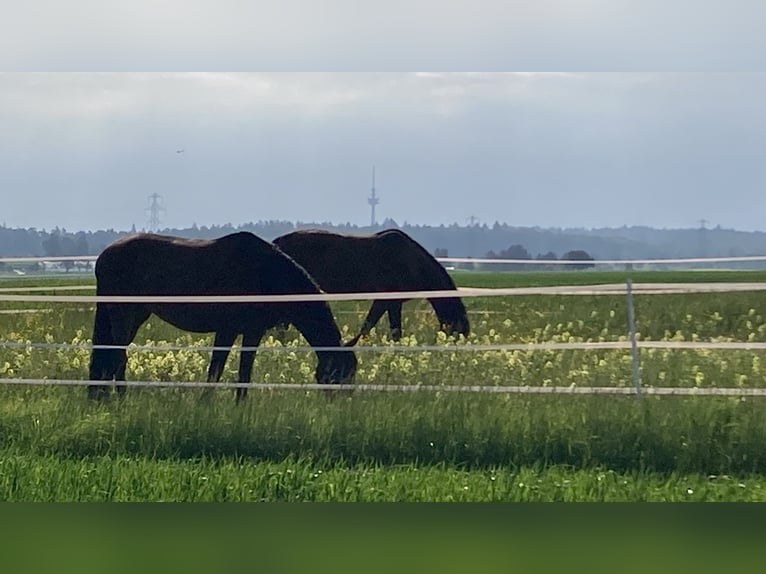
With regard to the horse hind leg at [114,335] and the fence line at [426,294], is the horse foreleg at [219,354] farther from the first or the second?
the horse hind leg at [114,335]

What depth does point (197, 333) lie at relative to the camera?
7.07m

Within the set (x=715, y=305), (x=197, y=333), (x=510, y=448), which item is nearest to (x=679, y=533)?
(x=510, y=448)

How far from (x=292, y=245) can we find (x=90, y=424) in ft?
5.66

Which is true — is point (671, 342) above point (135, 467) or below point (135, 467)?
above

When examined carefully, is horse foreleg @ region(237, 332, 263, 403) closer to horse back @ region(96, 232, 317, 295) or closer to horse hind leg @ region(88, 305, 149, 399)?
horse back @ region(96, 232, 317, 295)

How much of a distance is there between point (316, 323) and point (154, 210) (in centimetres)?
130

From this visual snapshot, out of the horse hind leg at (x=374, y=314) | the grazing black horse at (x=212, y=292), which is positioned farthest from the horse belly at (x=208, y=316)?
the horse hind leg at (x=374, y=314)

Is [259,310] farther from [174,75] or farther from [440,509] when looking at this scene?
[440,509]

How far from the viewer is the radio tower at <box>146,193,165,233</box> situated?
260 inches

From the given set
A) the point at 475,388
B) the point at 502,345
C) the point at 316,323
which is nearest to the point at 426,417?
the point at 475,388

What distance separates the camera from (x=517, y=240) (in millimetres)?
6375

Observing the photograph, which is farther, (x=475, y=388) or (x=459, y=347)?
(x=459, y=347)

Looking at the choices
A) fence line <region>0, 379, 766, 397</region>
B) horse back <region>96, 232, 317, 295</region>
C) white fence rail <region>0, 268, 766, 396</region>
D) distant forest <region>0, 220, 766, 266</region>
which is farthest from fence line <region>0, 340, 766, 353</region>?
distant forest <region>0, 220, 766, 266</region>

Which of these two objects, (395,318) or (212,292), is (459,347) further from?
(212,292)
